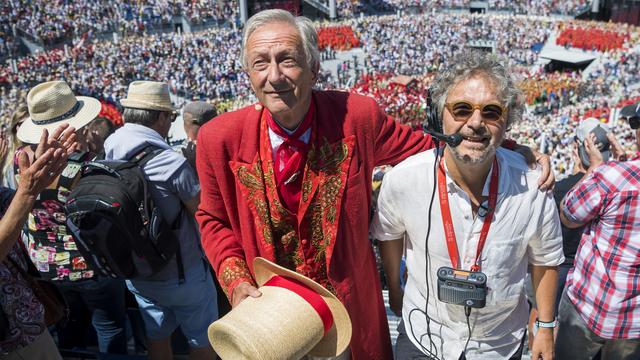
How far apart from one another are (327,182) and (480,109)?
61 centimetres

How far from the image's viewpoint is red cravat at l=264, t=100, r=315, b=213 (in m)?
1.89

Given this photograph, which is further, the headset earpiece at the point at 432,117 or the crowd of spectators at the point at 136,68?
the crowd of spectators at the point at 136,68

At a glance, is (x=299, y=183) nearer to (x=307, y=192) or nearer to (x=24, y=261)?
(x=307, y=192)

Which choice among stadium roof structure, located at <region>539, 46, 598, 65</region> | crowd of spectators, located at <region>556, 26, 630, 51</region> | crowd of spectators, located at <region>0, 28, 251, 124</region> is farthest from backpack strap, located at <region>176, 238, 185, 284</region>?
crowd of spectators, located at <region>556, 26, 630, 51</region>

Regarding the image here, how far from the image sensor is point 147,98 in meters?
2.84

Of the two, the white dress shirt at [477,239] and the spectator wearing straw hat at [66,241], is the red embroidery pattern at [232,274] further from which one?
the spectator wearing straw hat at [66,241]

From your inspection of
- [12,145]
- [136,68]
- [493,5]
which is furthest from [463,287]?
[493,5]

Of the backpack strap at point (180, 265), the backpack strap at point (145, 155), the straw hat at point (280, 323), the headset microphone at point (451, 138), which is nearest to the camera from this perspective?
the straw hat at point (280, 323)

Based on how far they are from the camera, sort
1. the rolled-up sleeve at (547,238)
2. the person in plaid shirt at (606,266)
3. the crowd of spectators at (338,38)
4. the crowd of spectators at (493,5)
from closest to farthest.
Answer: the rolled-up sleeve at (547,238), the person in plaid shirt at (606,266), the crowd of spectators at (338,38), the crowd of spectators at (493,5)

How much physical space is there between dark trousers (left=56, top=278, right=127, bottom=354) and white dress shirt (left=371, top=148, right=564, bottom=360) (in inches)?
67.7

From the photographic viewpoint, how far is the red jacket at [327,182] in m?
1.90

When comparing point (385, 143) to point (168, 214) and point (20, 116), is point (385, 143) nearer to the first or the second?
point (168, 214)

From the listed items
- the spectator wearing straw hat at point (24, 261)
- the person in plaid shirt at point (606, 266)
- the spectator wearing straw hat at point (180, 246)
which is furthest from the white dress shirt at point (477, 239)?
the spectator wearing straw hat at point (24, 261)

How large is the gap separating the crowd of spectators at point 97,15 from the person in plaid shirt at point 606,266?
3070 centimetres
